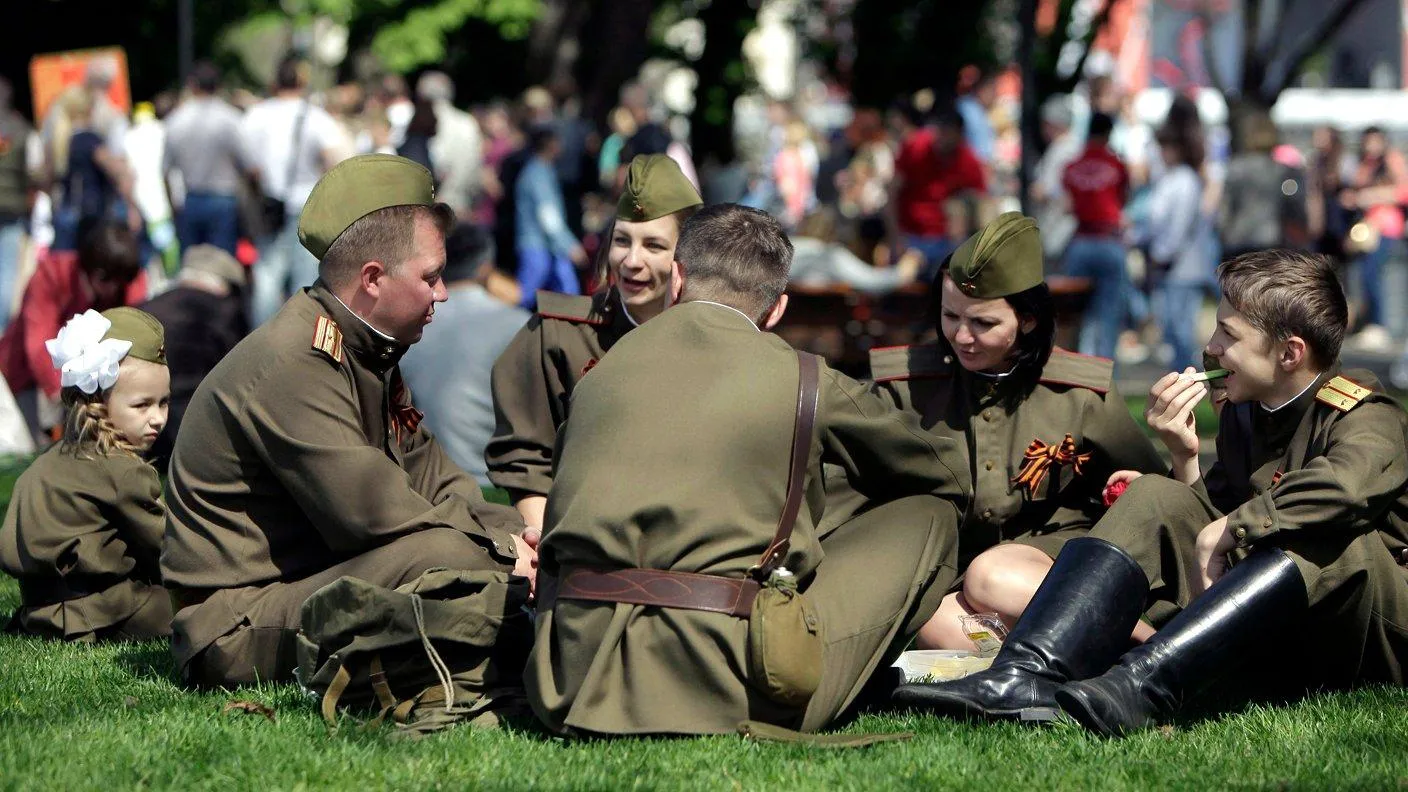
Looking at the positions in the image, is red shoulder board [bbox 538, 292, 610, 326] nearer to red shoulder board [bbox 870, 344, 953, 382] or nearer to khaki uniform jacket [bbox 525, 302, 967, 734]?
red shoulder board [bbox 870, 344, 953, 382]

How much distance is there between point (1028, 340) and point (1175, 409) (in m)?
0.60

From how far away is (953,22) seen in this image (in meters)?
24.1

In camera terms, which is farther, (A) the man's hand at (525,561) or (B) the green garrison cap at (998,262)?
(B) the green garrison cap at (998,262)

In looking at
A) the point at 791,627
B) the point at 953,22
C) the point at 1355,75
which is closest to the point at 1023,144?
the point at 791,627

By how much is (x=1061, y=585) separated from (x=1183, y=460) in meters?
0.82

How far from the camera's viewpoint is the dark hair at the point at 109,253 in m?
9.08

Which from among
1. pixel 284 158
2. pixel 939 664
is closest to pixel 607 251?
pixel 939 664

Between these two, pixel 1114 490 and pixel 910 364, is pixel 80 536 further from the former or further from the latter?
pixel 1114 490

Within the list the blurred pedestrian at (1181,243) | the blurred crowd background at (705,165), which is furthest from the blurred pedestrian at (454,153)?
the blurred pedestrian at (1181,243)

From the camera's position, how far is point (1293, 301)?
511 cm

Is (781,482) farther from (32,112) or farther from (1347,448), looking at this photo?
(32,112)

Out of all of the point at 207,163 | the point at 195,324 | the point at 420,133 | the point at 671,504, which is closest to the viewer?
the point at 671,504

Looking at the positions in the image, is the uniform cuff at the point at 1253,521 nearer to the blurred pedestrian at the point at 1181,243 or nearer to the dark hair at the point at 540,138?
the blurred pedestrian at the point at 1181,243

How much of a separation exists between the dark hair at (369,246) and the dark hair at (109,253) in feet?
14.2
